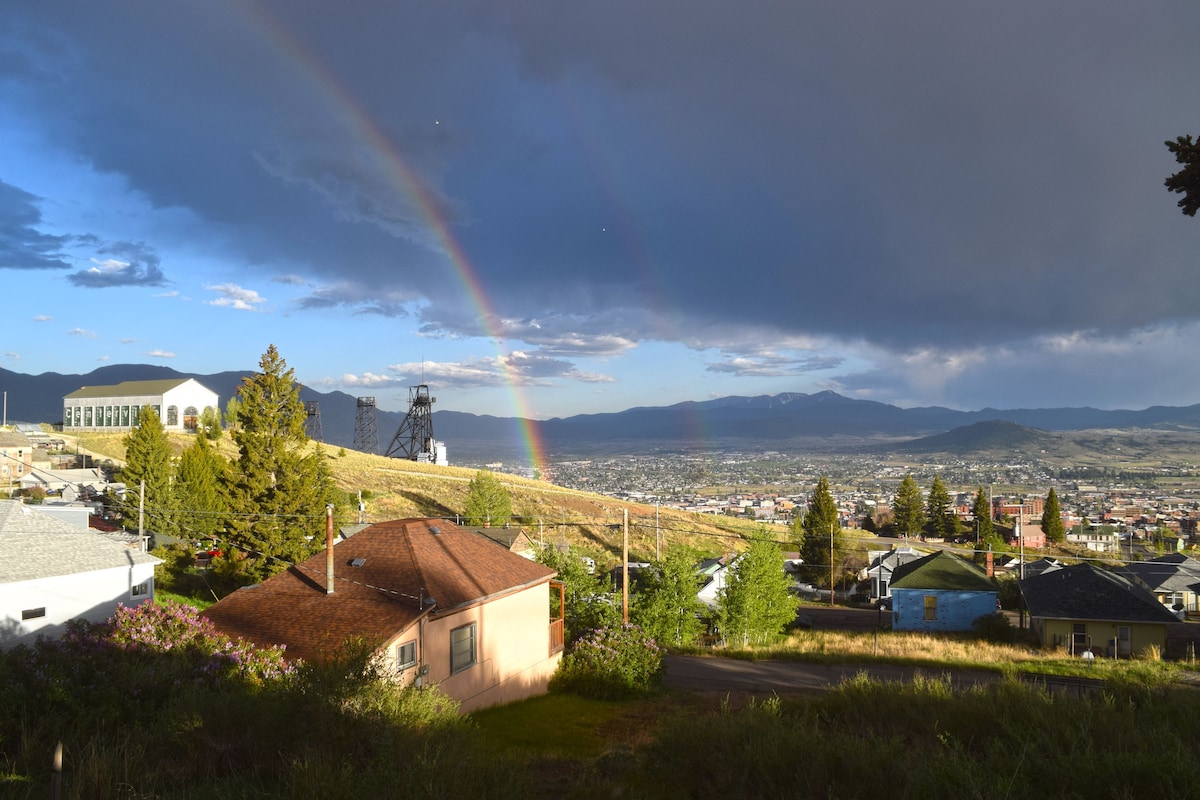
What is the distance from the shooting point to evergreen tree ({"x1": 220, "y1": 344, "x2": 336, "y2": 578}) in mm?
36594

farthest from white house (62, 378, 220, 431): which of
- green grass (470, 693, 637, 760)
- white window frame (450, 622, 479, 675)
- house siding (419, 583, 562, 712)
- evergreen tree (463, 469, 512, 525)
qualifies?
white window frame (450, 622, 479, 675)

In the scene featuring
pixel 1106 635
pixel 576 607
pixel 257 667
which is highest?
pixel 257 667

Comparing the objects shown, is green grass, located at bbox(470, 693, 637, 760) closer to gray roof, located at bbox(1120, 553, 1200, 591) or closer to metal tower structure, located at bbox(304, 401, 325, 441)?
metal tower structure, located at bbox(304, 401, 325, 441)

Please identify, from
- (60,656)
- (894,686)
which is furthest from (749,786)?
(60,656)

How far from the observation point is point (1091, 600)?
3531 cm

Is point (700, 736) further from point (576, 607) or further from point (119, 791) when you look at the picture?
point (576, 607)

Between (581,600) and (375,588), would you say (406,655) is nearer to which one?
(375,588)

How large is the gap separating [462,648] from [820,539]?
175 ft

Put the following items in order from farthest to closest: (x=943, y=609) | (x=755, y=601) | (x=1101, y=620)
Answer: (x=943, y=609) → (x=755, y=601) → (x=1101, y=620)

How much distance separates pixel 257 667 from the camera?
1439cm

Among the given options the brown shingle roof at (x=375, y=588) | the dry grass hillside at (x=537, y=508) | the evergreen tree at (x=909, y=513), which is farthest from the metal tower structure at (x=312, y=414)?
the evergreen tree at (x=909, y=513)

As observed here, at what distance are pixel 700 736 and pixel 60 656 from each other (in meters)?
10.1

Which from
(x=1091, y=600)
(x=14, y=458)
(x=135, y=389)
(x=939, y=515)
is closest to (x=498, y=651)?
(x=1091, y=600)

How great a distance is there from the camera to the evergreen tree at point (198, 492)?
44.8 metres
